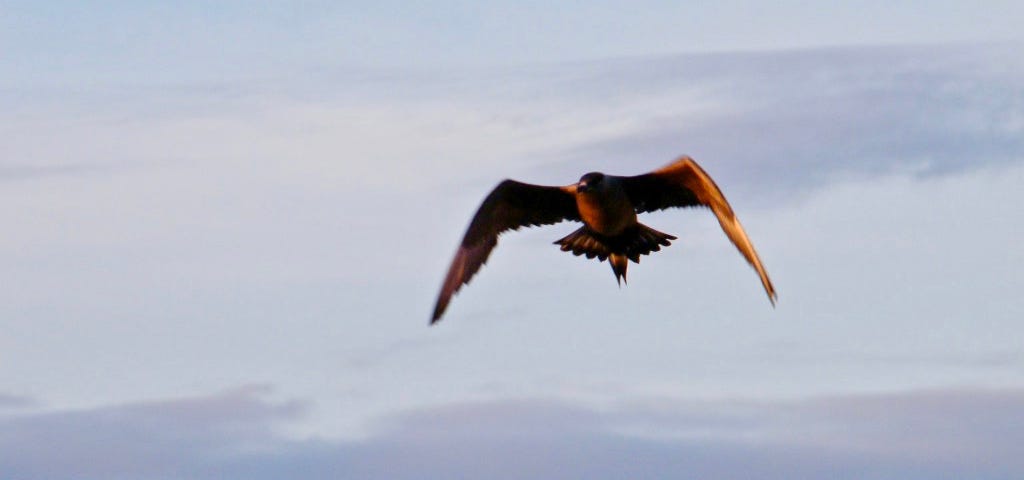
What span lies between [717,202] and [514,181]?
231 centimetres

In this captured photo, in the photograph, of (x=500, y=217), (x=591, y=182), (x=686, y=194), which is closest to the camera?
(x=591, y=182)

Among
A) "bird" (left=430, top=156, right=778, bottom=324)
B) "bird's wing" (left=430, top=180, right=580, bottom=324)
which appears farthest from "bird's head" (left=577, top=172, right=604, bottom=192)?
"bird's wing" (left=430, top=180, right=580, bottom=324)

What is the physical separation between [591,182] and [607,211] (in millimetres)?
438

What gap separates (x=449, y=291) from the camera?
1975cm

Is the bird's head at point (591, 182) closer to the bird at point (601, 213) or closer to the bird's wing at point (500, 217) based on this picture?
the bird at point (601, 213)

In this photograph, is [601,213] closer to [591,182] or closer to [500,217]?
[591,182]

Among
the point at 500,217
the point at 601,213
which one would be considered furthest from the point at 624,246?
the point at 500,217

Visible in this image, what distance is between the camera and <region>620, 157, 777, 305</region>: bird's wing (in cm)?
1745

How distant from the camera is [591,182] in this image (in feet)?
58.8

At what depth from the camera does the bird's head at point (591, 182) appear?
58.8ft

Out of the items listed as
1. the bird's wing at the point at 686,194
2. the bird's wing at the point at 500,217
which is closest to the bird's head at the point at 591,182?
the bird's wing at the point at 686,194

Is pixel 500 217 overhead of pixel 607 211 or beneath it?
overhead

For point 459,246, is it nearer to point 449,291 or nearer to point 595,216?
point 449,291

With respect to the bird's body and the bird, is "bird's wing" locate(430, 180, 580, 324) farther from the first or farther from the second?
the bird's body
